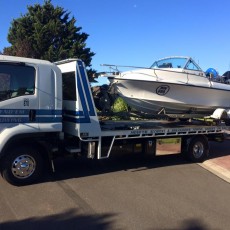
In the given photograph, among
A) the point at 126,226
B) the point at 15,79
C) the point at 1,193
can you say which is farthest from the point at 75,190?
the point at 15,79

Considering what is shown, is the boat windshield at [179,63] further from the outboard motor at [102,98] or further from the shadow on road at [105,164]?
the outboard motor at [102,98]

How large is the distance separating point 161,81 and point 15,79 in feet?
15.5

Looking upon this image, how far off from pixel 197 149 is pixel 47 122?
16.1 feet

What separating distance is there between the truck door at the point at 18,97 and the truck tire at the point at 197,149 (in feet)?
15.7

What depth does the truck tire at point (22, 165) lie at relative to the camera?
6848 mm

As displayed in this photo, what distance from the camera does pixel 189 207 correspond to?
20.3 feet

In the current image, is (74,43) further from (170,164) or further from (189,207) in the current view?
(189,207)

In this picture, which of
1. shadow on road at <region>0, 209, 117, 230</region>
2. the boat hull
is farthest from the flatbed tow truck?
shadow on road at <region>0, 209, 117, 230</region>

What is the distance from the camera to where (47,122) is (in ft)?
24.0

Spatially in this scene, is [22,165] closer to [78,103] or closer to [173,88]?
[78,103]

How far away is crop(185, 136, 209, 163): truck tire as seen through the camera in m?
10.1

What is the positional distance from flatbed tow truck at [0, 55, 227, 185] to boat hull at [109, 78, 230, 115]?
1.44m

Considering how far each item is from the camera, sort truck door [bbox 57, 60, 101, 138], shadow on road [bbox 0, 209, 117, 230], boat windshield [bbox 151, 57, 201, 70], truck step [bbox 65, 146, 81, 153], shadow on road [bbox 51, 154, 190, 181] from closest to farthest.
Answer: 1. shadow on road [bbox 0, 209, 117, 230]
2. truck door [bbox 57, 60, 101, 138]
3. truck step [bbox 65, 146, 81, 153]
4. shadow on road [bbox 51, 154, 190, 181]
5. boat windshield [bbox 151, 57, 201, 70]

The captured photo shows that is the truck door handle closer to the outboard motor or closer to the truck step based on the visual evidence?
the truck step
